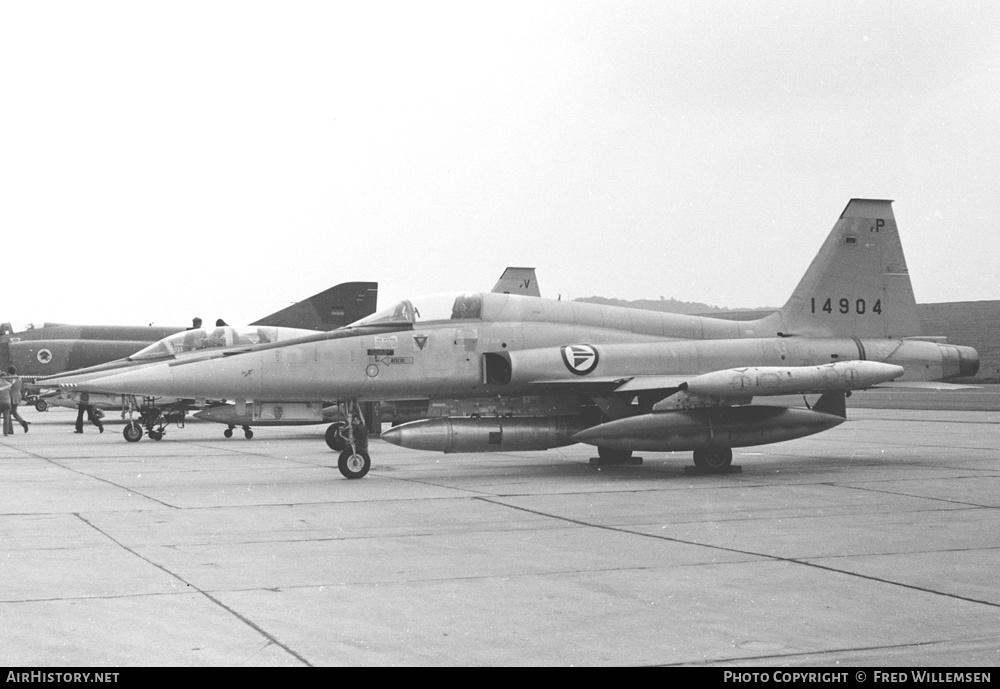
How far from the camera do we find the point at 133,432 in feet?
75.4

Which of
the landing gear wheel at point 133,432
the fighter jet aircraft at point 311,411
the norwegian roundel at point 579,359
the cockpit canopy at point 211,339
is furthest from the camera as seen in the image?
the landing gear wheel at point 133,432

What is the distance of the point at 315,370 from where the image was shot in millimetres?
13461

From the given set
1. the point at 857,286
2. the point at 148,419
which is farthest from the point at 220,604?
the point at 148,419

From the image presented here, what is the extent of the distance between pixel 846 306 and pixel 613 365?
3.79m

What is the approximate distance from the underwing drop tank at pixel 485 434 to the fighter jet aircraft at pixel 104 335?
1745cm

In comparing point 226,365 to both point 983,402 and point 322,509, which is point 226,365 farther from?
point 983,402

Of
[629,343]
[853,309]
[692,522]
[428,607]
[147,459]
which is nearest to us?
[428,607]

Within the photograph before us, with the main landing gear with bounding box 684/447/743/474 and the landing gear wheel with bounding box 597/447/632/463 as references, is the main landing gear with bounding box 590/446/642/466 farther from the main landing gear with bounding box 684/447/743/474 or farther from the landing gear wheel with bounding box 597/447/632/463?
the main landing gear with bounding box 684/447/743/474

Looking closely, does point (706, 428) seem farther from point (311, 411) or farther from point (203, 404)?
point (203, 404)

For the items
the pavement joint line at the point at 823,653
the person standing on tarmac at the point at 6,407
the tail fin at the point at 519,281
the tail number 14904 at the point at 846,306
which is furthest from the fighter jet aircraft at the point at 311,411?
the pavement joint line at the point at 823,653

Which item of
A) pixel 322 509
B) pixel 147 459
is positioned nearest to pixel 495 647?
pixel 322 509

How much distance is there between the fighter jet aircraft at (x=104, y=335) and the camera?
31.0 meters

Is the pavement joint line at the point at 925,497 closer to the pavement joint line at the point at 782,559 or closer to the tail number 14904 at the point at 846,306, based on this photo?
the pavement joint line at the point at 782,559

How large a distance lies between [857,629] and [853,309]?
11208mm
